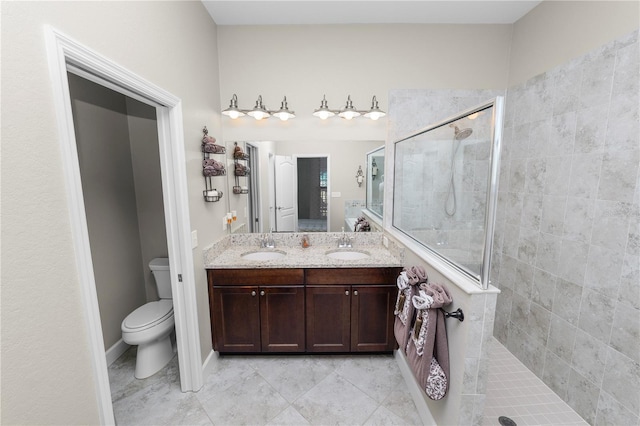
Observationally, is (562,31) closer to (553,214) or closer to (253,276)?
(553,214)

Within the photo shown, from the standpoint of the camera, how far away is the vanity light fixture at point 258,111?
231 centimetres

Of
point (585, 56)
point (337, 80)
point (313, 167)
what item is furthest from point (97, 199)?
point (585, 56)

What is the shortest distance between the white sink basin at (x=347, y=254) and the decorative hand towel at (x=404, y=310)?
70 cm

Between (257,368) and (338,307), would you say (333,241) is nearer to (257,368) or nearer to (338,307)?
(338,307)

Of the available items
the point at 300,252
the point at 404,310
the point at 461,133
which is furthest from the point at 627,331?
the point at 300,252

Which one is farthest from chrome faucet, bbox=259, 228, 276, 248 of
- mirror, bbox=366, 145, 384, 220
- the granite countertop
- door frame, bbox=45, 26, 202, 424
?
mirror, bbox=366, 145, 384, 220

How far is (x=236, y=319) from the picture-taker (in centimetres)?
219

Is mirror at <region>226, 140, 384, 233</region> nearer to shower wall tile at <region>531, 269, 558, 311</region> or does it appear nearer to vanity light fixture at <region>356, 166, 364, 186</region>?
vanity light fixture at <region>356, 166, 364, 186</region>

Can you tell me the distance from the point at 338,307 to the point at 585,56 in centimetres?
245

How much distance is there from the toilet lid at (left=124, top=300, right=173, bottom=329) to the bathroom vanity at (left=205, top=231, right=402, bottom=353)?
0.39 metres

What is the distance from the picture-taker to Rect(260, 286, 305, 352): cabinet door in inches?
84.8

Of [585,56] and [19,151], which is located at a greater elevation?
[585,56]

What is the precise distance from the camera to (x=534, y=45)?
210 cm

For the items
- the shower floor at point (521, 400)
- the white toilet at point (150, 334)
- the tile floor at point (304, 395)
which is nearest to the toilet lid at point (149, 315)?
the white toilet at point (150, 334)
